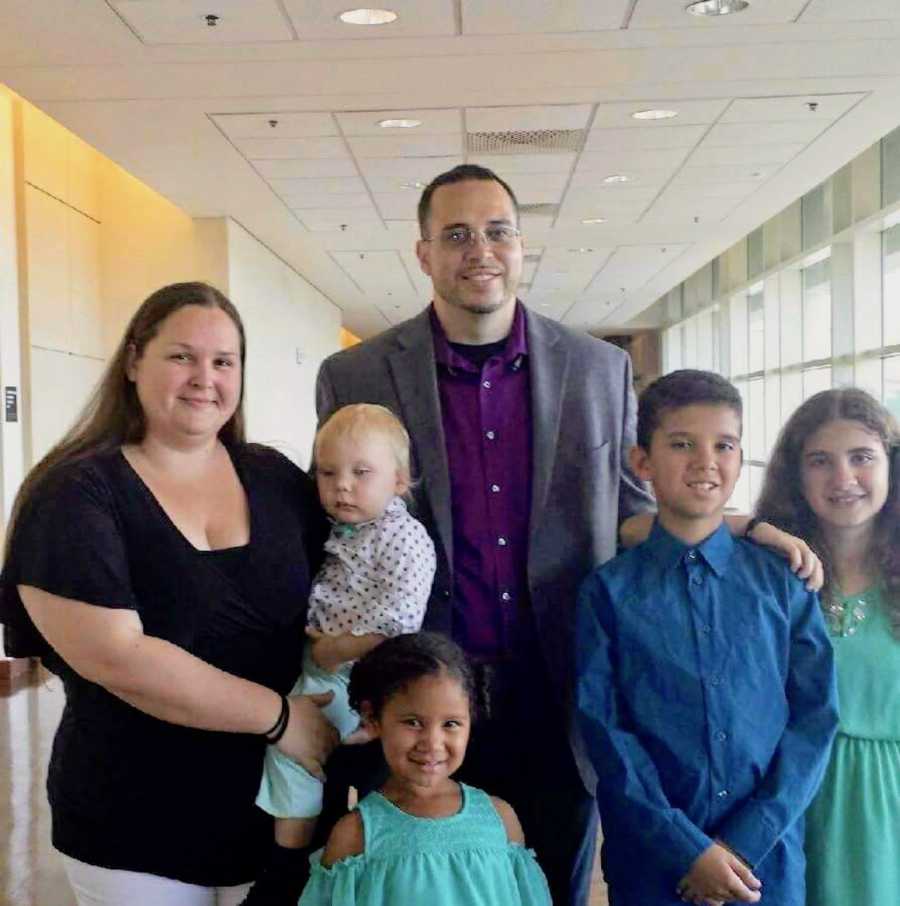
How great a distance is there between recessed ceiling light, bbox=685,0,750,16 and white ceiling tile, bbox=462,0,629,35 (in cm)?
33

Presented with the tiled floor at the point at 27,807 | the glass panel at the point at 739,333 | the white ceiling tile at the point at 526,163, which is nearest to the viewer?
the tiled floor at the point at 27,807

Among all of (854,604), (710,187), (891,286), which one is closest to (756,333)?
(891,286)

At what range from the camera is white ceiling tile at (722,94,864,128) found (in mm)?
6453

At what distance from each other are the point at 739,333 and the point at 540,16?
12467 mm

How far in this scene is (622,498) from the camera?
243 centimetres

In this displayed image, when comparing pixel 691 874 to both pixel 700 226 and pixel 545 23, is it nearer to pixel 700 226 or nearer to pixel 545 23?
pixel 545 23

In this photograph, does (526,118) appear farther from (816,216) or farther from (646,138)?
(816,216)

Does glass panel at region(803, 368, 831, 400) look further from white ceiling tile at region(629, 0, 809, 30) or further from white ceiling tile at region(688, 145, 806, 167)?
white ceiling tile at region(629, 0, 809, 30)

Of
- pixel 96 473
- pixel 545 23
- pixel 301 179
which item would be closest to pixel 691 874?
pixel 96 473

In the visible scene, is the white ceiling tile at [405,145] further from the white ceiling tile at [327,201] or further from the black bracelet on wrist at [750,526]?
the black bracelet on wrist at [750,526]

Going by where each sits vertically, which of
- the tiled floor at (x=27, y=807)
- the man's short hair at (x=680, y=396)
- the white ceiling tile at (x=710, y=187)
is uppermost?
the white ceiling tile at (x=710, y=187)

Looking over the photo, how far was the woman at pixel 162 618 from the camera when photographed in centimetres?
168

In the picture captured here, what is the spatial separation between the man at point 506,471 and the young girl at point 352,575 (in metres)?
0.17

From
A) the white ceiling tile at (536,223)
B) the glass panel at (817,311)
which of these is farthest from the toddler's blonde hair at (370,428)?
the glass panel at (817,311)
